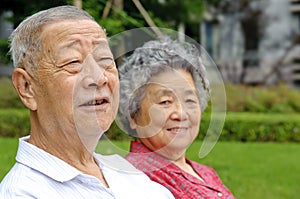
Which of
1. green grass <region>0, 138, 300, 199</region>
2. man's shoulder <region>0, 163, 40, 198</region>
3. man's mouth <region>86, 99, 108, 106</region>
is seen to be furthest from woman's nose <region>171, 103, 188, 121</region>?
green grass <region>0, 138, 300, 199</region>

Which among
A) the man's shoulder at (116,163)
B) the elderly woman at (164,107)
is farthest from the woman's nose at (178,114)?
the man's shoulder at (116,163)

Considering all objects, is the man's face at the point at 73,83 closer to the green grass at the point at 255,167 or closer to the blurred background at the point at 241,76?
the blurred background at the point at 241,76

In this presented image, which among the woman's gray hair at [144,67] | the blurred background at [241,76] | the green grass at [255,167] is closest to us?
the woman's gray hair at [144,67]

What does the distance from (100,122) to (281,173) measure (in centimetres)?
509

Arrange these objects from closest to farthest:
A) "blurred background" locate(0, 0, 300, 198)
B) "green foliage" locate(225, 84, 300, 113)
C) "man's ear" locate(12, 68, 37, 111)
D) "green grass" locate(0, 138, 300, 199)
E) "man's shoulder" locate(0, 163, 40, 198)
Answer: "man's shoulder" locate(0, 163, 40, 198), "man's ear" locate(12, 68, 37, 111), "blurred background" locate(0, 0, 300, 198), "green grass" locate(0, 138, 300, 199), "green foliage" locate(225, 84, 300, 113)

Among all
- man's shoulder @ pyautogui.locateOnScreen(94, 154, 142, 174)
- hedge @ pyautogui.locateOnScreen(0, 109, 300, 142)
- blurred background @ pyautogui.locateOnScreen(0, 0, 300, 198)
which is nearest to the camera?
man's shoulder @ pyautogui.locateOnScreen(94, 154, 142, 174)

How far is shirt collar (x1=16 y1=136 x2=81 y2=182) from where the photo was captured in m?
1.54

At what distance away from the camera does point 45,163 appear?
5.14ft

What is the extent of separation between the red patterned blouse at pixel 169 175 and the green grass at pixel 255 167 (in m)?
1.70

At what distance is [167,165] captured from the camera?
2.07 m

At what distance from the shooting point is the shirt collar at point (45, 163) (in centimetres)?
154

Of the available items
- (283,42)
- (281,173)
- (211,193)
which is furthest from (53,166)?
(283,42)

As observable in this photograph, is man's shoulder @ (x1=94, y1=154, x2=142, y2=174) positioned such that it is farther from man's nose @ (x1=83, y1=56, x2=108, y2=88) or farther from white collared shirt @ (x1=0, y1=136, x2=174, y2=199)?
man's nose @ (x1=83, y1=56, x2=108, y2=88)

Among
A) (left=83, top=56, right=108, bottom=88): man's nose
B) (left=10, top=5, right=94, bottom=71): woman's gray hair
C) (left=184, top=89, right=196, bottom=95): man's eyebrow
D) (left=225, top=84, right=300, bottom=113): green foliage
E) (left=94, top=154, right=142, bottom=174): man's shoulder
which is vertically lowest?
(left=225, top=84, right=300, bottom=113): green foliage
